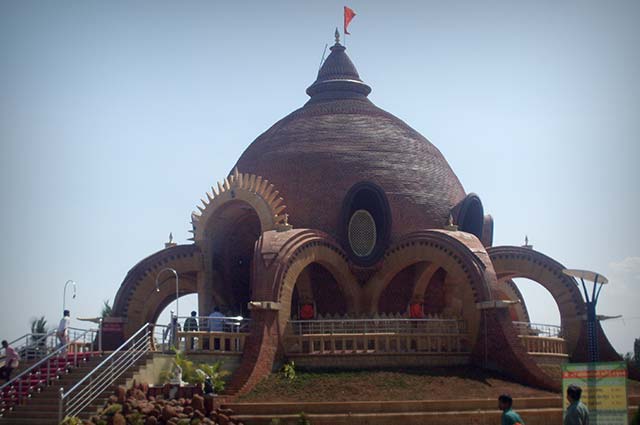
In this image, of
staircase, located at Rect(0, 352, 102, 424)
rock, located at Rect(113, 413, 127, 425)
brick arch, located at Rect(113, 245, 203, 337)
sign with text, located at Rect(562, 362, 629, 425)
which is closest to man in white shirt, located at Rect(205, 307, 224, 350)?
staircase, located at Rect(0, 352, 102, 424)

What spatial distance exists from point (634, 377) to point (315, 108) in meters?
14.6

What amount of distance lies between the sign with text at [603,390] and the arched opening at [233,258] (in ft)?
63.1

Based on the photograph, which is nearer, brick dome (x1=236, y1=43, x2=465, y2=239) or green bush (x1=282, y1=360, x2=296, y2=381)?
green bush (x1=282, y1=360, x2=296, y2=381)

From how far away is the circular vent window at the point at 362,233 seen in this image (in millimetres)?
29750

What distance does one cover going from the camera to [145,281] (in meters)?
30.0

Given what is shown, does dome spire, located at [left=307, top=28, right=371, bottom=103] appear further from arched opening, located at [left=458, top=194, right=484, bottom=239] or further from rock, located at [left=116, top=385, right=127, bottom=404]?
rock, located at [left=116, top=385, right=127, bottom=404]

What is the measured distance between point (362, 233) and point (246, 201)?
14.0 feet

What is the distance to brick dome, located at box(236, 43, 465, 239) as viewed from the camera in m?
30.2

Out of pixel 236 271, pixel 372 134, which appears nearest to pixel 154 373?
pixel 236 271

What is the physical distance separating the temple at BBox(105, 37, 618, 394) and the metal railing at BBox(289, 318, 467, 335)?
0.07 meters

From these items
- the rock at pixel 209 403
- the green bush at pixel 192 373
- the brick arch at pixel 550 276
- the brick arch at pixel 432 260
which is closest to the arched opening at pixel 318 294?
the brick arch at pixel 432 260

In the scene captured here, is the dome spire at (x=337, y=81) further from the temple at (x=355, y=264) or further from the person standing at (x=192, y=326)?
the person standing at (x=192, y=326)

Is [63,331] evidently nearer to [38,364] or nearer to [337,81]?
[38,364]

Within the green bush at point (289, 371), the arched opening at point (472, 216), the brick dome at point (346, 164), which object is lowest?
the green bush at point (289, 371)
